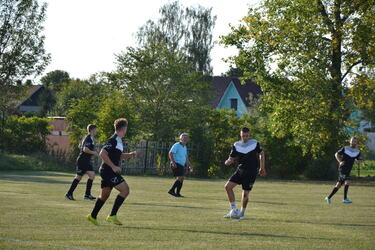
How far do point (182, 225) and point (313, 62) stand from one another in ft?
77.6

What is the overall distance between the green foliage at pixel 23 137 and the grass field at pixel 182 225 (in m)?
20.9

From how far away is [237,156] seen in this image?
13.9 meters

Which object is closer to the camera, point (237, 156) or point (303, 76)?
point (237, 156)

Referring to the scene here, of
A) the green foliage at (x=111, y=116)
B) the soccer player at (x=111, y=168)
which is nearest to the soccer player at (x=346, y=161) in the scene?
the soccer player at (x=111, y=168)

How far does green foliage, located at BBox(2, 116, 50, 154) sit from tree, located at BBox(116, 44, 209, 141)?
18.7ft

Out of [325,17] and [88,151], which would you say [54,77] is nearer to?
[325,17]

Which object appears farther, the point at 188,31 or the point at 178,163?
the point at 188,31

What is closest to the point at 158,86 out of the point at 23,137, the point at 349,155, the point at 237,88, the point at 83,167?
the point at 23,137

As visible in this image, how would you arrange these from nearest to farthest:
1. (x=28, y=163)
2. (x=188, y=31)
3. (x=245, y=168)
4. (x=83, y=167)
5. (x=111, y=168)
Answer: (x=111, y=168) < (x=245, y=168) < (x=83, y=167) < (x=28, y=163) < (x=188, y=31)

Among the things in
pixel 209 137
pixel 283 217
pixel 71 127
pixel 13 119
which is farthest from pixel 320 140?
pixel 283 217

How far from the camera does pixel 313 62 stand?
34.4 metres

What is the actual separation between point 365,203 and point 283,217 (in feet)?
18.8

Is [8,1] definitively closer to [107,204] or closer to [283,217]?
[107,204]

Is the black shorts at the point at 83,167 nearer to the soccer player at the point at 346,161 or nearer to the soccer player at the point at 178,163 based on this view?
the soccer player at the point at 178,163
